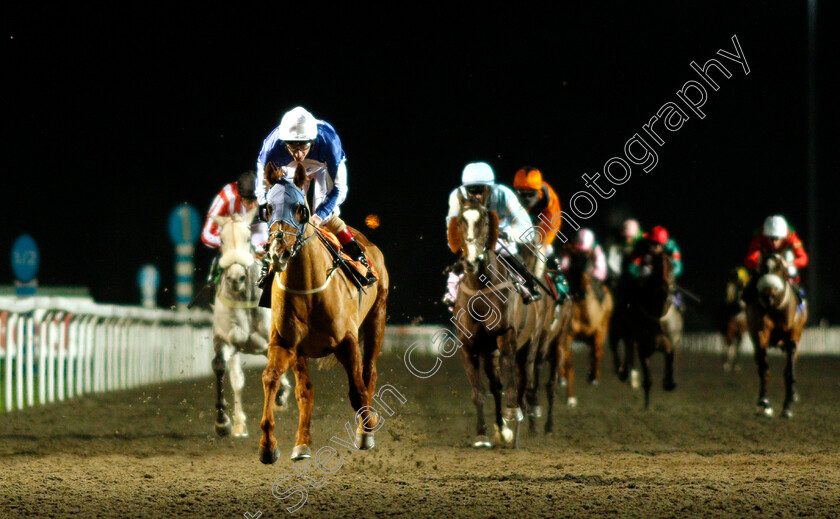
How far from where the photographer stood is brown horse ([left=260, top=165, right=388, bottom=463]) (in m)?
5.61

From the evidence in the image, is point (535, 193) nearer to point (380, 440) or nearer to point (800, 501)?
point (380, 440)

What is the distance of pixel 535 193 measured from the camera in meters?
9.80

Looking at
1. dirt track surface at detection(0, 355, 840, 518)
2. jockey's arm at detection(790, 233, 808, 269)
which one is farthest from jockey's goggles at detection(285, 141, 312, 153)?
jockey's arm at detection(790, 233, 808, 269)

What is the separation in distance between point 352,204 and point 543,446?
8.67ft

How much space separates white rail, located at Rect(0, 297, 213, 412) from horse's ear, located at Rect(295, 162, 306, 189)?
580 cm

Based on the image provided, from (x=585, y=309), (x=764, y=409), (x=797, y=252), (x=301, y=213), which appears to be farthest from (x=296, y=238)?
(x=585, y=309)

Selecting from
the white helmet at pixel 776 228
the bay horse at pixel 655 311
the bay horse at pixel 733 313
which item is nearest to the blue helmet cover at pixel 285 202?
the white helmet at pixel 776 228

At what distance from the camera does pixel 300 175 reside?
5.80 m

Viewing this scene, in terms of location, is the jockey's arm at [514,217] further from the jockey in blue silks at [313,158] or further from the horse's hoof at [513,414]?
the jockey in blue silks at [313,158]

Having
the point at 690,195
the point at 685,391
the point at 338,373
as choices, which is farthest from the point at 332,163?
the point at 690,195

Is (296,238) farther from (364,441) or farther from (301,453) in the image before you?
(364,441)

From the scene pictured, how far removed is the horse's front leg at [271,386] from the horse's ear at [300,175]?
0.87 meters

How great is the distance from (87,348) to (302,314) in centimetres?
847

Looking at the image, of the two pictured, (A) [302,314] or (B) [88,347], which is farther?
(B) [88,347]
